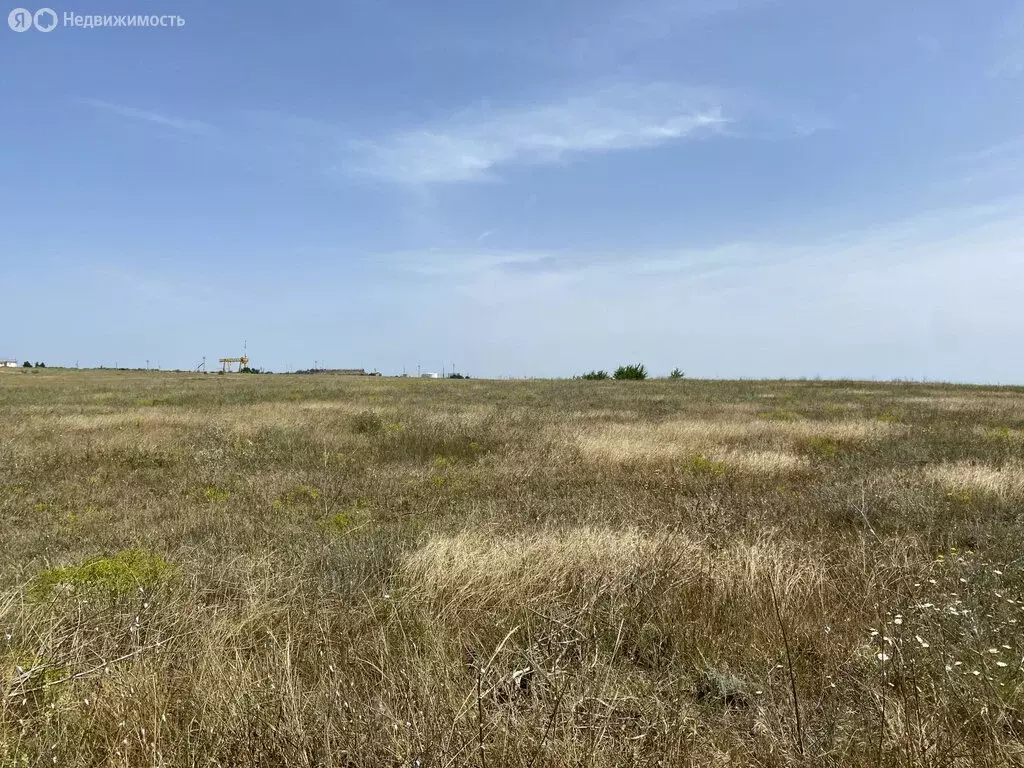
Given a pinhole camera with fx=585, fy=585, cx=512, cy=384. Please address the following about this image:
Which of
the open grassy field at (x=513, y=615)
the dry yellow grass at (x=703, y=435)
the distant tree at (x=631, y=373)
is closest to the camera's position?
the open grassy field at (x=513, y=615)

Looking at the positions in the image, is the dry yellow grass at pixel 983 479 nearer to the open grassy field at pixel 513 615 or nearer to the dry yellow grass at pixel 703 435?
the open grassy field at pixel 513 615

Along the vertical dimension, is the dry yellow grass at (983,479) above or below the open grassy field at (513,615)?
above

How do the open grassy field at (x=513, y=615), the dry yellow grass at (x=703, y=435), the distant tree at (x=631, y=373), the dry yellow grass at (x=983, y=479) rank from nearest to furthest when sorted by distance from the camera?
the open grassy field at (x=513, y=615), the dry yellow grass at (x=983, y=479), the dry yellow grass at (x=703, y=435), the distant tree at (x=631, y=373)

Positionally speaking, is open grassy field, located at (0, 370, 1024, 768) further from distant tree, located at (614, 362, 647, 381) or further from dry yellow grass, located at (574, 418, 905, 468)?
distant tree, located at (614, 362, 647, 381)

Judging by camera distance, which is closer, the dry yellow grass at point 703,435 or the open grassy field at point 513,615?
the open grassy field at point 513,615

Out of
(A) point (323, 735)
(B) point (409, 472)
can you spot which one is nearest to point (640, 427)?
(B) point (409, 472)

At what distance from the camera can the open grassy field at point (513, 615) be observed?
2.46 metres

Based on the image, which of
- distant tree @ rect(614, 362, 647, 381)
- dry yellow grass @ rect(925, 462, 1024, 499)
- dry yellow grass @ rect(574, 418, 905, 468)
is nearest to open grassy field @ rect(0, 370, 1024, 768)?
dry yellow grass @ rect(925, 462, 1024, 499)

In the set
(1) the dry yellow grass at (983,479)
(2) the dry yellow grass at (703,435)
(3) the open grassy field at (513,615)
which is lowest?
(3) the open grassy field at (513,615)

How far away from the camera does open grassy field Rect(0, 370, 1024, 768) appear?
246 cm

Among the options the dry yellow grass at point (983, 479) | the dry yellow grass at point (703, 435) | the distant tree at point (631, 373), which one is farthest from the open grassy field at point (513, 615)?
the distant tree at point (631, 373)

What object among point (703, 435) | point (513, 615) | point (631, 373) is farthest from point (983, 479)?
point (631, 373)

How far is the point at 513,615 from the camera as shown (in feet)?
13.2

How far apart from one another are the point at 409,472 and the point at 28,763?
26.5ft
